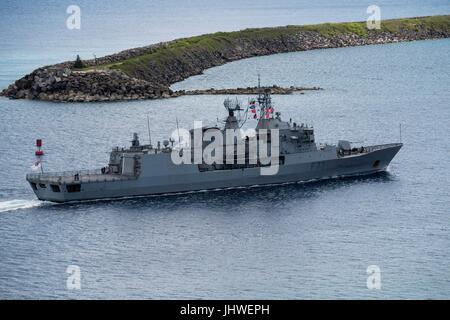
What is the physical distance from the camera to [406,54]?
174 metres

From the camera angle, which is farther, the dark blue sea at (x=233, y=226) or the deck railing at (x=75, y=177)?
the deck railing at (x=75, y=177)

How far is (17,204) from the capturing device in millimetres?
73562

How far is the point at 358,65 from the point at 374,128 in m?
59.1

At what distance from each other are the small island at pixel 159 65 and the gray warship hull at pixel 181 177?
149 ft

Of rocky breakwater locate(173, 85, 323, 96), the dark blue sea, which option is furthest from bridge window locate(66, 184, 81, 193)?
rocky breakwater locate(173, 85, 323, 96)

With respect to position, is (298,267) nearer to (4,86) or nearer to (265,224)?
(265,224)

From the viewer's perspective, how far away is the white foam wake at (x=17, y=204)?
7269cm

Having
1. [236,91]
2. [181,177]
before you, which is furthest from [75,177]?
[236,91]

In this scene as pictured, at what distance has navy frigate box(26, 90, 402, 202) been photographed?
74.8 meters

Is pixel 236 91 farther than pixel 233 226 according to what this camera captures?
Yes

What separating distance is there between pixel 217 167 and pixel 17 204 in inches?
593

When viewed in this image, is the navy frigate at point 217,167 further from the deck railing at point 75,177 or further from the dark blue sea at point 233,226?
the dark blue sea at point 233,226

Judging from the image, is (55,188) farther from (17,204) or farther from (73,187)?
(17,204)

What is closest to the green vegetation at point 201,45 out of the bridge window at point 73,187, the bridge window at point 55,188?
the bridge window at point 73,187
